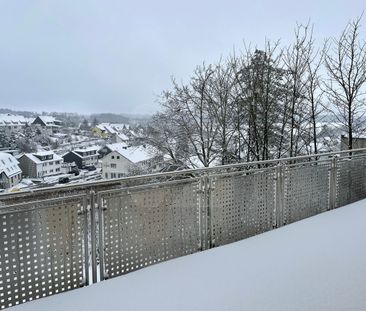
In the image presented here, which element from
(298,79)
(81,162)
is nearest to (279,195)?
(81,162)

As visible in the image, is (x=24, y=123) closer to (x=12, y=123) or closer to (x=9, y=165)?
(x=12, y=123)

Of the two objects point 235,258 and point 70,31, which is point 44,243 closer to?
point 235,258

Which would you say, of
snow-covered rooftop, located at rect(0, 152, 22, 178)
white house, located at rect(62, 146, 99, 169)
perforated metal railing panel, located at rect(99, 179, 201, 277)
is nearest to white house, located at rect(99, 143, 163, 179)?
white house, located at rect(62, 146, 99, 169)

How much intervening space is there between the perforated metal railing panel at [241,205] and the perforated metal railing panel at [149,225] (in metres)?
0.30

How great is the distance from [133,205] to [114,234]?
314 mm

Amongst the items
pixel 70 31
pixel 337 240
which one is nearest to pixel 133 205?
pixel 337 240

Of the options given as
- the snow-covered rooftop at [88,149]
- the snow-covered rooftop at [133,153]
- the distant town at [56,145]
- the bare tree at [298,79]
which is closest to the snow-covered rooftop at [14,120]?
the distant town at [56,145]

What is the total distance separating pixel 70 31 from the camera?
22.6m

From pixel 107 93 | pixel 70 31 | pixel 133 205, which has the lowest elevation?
pixel 133 205

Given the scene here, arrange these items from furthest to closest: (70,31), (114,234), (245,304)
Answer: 1. (70,31)
2. (114,234)
3. (245,304)

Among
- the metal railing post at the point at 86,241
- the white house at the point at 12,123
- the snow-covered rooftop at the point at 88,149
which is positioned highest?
the white house at the point at 12,123

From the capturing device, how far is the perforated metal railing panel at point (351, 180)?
5859 millimetres

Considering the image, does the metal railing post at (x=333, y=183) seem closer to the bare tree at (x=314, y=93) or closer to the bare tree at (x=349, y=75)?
the bare tree at (x=349, y=75)

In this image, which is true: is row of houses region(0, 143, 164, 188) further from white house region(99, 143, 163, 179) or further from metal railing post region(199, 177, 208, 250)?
metal railing post region(199, 177, 208, 250)
